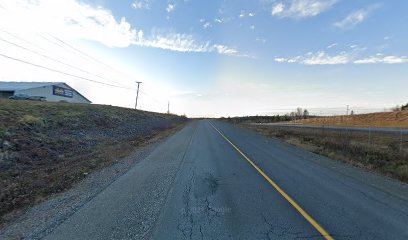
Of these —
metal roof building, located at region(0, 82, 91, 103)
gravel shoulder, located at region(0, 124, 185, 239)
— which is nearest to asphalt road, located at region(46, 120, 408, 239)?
gravel shoulder, located at region(0, 124, 185, 239)

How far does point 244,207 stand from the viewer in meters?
5.42

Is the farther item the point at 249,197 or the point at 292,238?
the point at 249,197

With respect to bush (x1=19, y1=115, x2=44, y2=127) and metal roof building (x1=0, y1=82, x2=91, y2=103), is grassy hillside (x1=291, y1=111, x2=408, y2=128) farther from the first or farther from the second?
metal roof building (x1=0, y1=82, x2=91, y2=103)

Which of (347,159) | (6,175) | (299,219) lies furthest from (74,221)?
(347,159)

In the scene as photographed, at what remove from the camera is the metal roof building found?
49625mm

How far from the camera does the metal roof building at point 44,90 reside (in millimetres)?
49625

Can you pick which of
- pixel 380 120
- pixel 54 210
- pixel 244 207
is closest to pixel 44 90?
pixel 54 210

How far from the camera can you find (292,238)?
13.2 feet

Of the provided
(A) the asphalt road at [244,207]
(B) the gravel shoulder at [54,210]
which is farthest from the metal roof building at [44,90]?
(A) the asphalt road at [244,207]

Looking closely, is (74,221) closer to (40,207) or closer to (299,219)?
(40,207)

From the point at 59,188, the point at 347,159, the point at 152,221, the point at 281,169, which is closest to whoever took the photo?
the point at 152,221

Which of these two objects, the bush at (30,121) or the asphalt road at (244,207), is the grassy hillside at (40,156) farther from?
the asphalt road at (244,207)

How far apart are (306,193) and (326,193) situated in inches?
21.3

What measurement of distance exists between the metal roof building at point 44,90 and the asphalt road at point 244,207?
51460 millimetres
